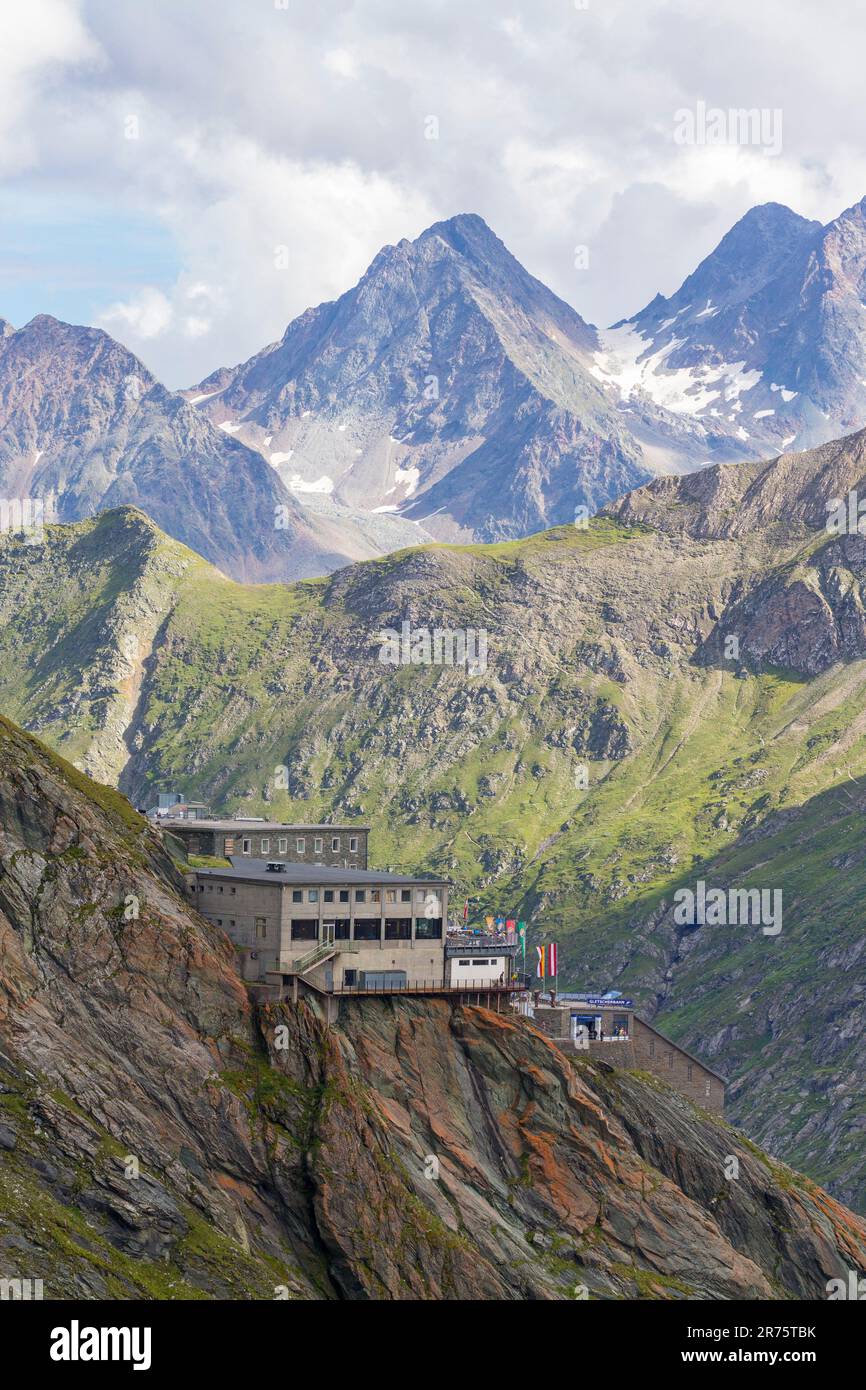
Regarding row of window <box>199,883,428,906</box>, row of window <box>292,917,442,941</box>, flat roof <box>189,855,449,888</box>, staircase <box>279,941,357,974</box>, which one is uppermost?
flat roof <box>189,855,449,888</box>

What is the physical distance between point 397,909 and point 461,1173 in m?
23.7

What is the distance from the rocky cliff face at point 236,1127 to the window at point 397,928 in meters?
6.14

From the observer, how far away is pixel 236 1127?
16312cm

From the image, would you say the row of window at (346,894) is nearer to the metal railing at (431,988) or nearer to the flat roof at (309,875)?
the flat roof at (309,875)

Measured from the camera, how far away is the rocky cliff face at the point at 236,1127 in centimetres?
14688

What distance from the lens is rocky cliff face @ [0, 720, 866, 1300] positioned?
14688cm

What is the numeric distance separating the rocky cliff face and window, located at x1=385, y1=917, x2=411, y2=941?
614 centimetres

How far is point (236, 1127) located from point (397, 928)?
3057 centimetres

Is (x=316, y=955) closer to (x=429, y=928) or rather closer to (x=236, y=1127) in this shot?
(x=429, y=928)

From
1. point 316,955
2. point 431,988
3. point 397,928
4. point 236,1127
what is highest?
point 397,928

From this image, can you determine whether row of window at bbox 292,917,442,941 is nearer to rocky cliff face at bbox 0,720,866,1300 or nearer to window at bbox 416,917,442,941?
window at bbox 416,917,442,941

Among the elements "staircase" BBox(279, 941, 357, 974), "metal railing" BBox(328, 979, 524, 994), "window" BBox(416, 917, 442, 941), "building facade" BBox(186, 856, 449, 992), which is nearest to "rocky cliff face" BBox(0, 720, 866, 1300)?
"metal railing" BBox(328, 979, 524, 994)

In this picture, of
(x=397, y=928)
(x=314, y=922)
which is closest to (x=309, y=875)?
(x=314, y=922)

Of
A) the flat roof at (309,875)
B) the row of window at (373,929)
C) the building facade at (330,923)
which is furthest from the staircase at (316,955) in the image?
the flat roof at (309,875)
